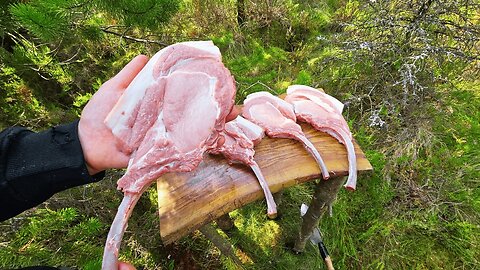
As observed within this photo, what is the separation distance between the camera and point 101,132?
5.67ft

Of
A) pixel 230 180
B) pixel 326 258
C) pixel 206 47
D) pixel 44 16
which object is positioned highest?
pixel 44 16

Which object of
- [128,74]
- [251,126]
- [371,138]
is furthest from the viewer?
[371,138]

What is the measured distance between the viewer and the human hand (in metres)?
1.70

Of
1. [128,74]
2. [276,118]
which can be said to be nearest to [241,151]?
[276,118]

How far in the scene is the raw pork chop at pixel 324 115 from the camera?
84.2 inches

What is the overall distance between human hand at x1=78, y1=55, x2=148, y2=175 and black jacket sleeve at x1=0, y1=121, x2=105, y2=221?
2.2 inches

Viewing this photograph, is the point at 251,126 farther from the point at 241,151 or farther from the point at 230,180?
the point at 230,180

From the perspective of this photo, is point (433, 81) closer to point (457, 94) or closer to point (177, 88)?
point (457, 94)

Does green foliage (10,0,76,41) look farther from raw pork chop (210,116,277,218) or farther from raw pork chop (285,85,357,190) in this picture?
raw pork chop (285,85,357,190)

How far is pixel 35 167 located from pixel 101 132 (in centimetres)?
35

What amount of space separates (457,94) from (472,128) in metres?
0.54

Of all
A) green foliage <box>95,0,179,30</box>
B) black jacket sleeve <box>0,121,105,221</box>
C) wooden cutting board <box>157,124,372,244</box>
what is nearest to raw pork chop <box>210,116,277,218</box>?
wooden cutting board <box>157,124,372,244</box>

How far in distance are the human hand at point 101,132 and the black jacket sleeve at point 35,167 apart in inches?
2.2

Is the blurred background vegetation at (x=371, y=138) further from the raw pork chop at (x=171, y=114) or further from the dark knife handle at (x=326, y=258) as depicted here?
the raw pork chop at (x=171, y=114)
